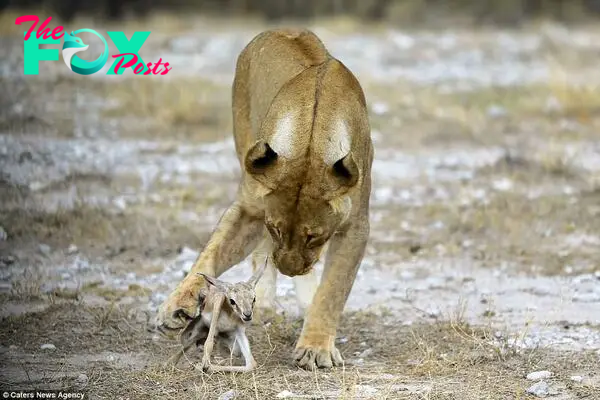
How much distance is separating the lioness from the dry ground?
0.28 meters

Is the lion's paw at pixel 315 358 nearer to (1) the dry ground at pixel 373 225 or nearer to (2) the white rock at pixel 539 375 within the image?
(1) the dry ground at pixel 373 225

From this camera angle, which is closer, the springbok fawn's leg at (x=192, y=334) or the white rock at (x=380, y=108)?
the springbok fawn's leg at (x=192, y=334)

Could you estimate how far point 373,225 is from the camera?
870 centimetres

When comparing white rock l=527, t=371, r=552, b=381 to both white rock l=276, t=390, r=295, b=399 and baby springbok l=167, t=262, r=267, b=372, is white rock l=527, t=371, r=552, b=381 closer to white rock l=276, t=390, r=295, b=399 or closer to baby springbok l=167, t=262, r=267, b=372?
white rock l=276, t=390, r=295, b=399

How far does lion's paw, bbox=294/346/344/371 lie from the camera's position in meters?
5.51

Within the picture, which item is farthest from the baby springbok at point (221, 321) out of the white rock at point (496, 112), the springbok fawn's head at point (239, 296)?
the white rock at point (496, 112)

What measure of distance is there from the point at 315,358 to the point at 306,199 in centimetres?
79

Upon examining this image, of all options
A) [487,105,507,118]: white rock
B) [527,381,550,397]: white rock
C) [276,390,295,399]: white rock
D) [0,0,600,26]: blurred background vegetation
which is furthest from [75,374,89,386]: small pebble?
[0,0,600,26]: blurred background vegetation

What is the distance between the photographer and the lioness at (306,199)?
5195 millimetres

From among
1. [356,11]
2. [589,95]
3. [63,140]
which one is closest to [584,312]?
[63,140]

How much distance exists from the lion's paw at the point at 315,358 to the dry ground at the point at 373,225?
79mm

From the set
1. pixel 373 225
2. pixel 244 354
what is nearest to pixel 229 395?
pixel 244 354

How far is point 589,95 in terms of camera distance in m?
13.2

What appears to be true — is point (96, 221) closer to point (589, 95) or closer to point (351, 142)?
point (351, 142)
